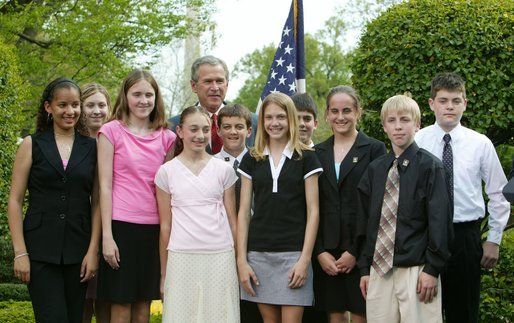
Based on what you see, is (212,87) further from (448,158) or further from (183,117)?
(448,158)

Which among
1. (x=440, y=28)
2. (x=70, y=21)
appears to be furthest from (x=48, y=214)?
(x=70, y=21)

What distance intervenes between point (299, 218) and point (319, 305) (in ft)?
2.29

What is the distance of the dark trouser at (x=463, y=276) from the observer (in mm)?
5609

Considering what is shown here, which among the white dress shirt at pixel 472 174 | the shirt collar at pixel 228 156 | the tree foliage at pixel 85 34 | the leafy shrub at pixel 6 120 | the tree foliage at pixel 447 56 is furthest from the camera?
the tree foliage at pixel 85 34

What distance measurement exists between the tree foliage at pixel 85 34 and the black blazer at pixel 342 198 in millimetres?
10610

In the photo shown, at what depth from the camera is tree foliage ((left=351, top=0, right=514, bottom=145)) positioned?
7.26 metres

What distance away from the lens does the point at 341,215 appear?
5465mm

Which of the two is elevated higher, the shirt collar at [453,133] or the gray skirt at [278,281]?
the shirt collar at [453,133]

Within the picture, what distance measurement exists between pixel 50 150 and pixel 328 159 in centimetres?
204

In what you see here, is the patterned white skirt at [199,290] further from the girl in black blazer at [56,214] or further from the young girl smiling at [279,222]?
the girl in black blazer at [56,214]

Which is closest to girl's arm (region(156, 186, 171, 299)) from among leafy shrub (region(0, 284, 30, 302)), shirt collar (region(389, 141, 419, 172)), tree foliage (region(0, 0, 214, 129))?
shirt collar (region(389, 141, 419, 172))

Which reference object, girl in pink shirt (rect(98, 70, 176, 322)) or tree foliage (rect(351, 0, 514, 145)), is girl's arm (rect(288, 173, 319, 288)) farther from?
tree foliage (rect(351, 0, 514, 145))

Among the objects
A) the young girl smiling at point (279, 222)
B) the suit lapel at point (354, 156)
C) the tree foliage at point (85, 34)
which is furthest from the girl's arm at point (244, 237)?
the tree foliage at point (85, 34)

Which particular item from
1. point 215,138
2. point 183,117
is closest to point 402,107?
point 183,117
